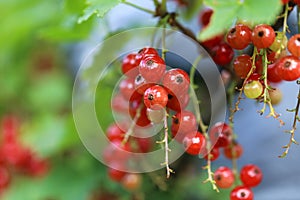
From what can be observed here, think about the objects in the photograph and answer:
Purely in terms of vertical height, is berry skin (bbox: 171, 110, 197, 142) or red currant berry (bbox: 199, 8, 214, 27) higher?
red currant berry (bbox: 199, 8, 214, 27)

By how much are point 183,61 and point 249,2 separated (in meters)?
0.45

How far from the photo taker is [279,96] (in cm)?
91

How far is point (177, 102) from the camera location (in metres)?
0.76

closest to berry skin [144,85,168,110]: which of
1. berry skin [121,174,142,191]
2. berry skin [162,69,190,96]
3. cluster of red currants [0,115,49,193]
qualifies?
berry skin [162,69,190,96]

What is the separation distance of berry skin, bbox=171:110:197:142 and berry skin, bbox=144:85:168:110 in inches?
2.2

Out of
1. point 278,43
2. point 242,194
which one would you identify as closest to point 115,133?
point 242,194

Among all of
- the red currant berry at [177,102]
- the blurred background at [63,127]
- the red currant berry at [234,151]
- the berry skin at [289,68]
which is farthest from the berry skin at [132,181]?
the berry skin at [289,68]

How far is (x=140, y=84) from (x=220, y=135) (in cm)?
17

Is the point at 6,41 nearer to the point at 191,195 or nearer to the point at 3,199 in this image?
the point at 3,199

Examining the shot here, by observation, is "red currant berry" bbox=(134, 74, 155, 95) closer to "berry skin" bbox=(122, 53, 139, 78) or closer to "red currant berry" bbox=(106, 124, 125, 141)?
"berry skin" bbox=(122, 53, 139, 78)

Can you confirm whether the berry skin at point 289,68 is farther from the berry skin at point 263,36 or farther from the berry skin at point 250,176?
the berry skin at point 250,176

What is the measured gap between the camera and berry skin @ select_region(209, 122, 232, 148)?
0.85 m

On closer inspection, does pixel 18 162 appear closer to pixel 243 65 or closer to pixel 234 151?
pixel 234 151

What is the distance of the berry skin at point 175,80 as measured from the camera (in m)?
0.73
